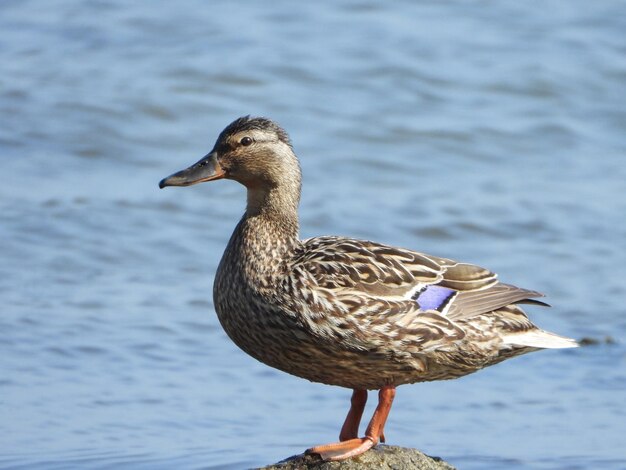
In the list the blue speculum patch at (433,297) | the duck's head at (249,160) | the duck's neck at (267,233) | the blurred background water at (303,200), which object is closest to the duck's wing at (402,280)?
the blue speculum patch at (433,297)

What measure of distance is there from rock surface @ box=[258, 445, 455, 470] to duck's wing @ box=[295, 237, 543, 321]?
0.70m

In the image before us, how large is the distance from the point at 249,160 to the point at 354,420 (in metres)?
1.43

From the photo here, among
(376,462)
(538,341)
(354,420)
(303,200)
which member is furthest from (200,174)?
(303,200)

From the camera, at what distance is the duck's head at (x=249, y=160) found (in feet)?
21.9

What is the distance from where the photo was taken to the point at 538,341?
6398mm

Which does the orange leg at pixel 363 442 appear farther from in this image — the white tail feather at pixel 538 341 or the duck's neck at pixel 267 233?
the duck's neck at pixel 267 233

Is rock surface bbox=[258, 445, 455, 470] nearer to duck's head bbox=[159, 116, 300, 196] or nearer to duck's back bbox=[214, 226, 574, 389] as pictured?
duck's back bbox=[214, 226, 574, 389]

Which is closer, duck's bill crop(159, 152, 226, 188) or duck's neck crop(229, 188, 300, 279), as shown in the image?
duck's neck crop(229, 188, 300, 279)

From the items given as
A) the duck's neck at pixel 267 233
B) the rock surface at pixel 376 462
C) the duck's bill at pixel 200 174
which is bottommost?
the rock surface at pixel 376 462

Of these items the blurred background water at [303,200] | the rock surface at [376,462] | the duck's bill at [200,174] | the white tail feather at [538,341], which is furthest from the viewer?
the blurred background water at [303,200]

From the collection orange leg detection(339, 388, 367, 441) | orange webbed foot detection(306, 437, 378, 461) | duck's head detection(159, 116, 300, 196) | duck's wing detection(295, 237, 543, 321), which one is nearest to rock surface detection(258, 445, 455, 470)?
orange webbed foot detection(306, 437, 378, 461)

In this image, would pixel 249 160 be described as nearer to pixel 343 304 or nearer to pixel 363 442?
pixel 343 304

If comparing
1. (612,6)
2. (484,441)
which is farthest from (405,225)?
(612,6)

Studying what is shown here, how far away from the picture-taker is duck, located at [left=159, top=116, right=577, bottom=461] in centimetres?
608
